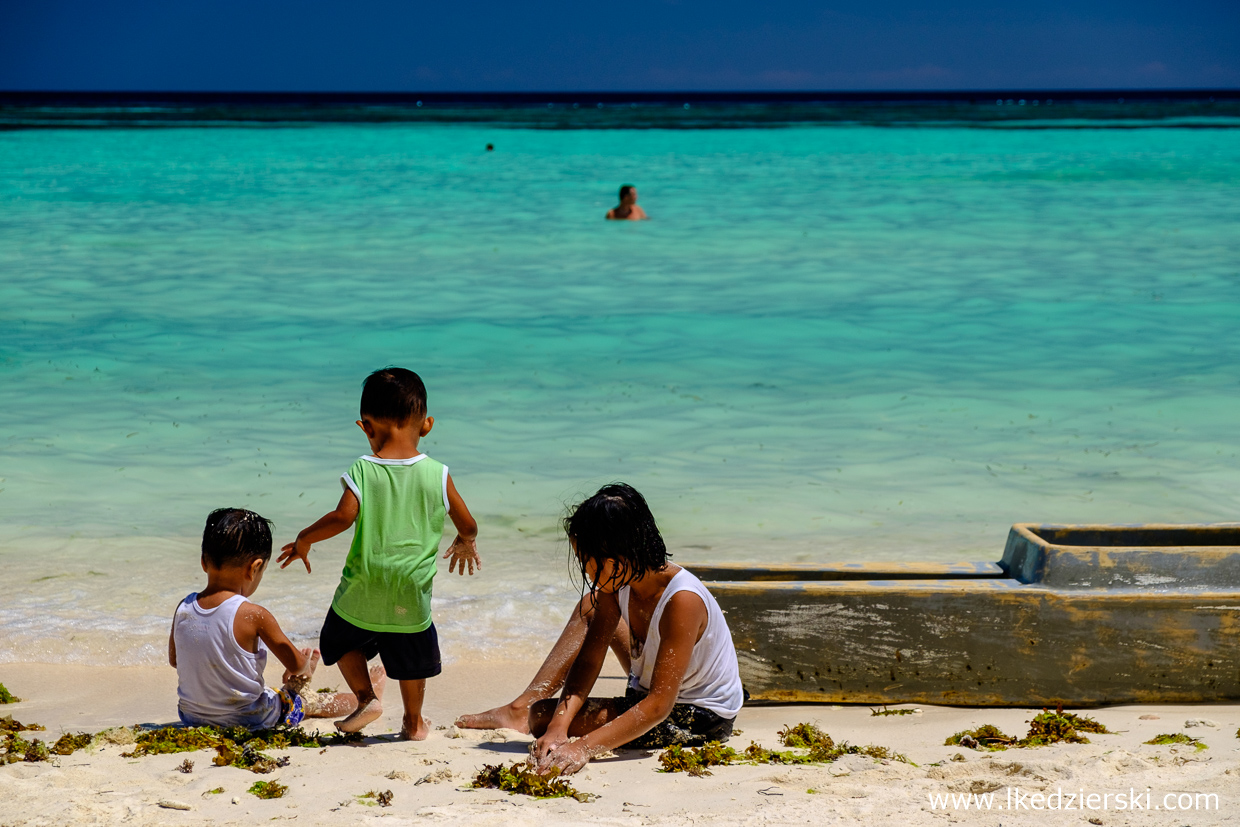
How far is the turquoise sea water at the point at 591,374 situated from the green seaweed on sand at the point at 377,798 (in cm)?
150

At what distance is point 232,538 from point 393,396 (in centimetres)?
54

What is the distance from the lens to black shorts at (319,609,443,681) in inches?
124

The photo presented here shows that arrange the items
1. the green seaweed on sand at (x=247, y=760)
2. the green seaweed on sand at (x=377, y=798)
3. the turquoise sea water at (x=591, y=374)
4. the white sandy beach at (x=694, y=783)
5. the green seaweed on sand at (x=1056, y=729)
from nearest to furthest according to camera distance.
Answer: the white sandy beach at (x=694, y=783) → the green seaweed on sand at (x=377, y=798) → the green seaweed on sand at (x=247, y=760) → the green seaweed on sand at (x=1056, y=729) → the turquoise sea water at (x=591, y=374)

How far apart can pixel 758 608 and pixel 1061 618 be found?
2.78 feet

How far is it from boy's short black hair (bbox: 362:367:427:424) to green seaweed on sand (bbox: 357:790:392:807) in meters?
0.94

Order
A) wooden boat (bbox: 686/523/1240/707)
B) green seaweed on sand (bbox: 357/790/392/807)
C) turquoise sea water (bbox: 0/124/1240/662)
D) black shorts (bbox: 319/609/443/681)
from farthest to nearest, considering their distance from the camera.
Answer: turquoise sea water (bbox: 0/124/1240/662)
wooden boat (bbox: 686/523/1240/707)
black shorts (bbox: 319/609/443/681)
green seaweed on sand (bbox: 357/790/392/807)

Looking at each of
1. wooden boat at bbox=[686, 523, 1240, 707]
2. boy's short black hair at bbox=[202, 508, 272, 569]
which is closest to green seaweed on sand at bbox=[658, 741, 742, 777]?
wooden boat at bbox=[686, 523, 1240, 707]

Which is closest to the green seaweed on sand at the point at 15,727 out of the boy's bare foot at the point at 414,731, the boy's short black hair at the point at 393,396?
the boy's bare foot at the point at 414,731

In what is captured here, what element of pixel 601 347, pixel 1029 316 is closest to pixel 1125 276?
pixel 1029 316

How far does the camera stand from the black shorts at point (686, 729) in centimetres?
308

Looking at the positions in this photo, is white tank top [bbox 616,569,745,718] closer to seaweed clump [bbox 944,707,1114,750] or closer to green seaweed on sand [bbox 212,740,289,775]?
seaweed clump [bbox 944,707,1114,750]

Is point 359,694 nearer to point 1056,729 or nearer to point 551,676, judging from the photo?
point 551,676

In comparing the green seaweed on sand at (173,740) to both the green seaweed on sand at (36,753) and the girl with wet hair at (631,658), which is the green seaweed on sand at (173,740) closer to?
the green seaweed on sand at (36,753)

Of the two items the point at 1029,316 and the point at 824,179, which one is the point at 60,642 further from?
the point at 824,179
